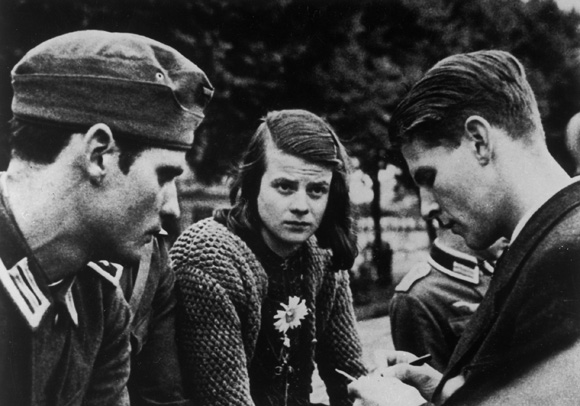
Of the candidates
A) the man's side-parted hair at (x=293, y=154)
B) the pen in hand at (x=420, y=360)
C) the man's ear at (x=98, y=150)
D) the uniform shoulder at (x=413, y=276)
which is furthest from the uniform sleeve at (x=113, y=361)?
the uniform shoulder at (x=413, y=276)

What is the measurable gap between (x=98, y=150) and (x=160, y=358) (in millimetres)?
703

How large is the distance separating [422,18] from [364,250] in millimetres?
886

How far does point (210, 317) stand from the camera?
2.49 meters

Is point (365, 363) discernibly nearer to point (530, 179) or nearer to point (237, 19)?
point (530, 179)

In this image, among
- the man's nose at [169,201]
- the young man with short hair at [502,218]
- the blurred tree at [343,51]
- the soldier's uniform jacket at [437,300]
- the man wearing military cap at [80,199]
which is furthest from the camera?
the soldier's uniform jacket at [437,300]

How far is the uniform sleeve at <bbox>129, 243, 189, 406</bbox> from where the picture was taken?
7.93 ft

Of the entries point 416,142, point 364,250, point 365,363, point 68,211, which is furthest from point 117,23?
point 365,363

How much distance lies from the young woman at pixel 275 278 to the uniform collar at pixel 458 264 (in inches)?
12.5

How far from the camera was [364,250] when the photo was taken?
2.84m

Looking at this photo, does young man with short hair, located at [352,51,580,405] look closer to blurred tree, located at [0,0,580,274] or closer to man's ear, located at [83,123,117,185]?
blurred tree, located at [0,0,580,274]

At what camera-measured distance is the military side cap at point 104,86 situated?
217cm

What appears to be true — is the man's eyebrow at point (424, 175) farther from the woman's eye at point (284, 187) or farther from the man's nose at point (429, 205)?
the woman's eye at point (284, 187)

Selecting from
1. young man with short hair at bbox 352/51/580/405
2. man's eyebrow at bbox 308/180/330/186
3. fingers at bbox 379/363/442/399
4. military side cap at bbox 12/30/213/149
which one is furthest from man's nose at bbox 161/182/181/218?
fingers at bbox 379/363/442/399

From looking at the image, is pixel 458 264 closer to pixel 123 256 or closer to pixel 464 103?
pixel 464 103
